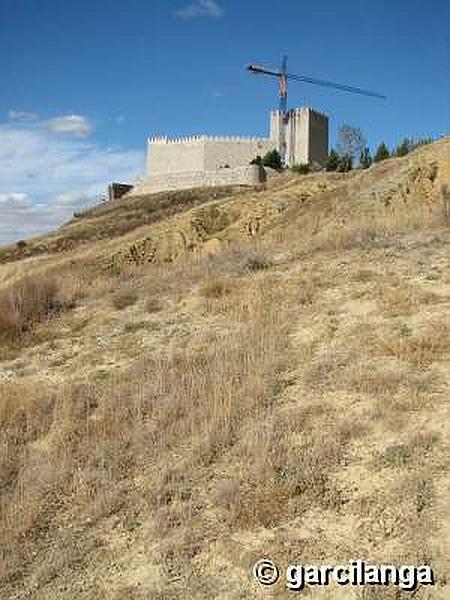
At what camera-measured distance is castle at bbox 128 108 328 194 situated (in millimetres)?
75812

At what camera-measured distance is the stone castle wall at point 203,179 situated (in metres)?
59.5

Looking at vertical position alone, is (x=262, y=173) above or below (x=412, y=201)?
above

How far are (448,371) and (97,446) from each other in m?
3.26

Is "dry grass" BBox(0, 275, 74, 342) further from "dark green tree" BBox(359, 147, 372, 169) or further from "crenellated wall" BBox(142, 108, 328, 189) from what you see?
"crenellated wall" BBox(142, 108, 328, 189)

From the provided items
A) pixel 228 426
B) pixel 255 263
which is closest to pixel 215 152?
pixel 255 263

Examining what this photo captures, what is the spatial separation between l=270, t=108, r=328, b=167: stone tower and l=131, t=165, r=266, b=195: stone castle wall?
51.5ft

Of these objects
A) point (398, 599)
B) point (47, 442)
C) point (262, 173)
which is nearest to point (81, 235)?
point (262, 173)

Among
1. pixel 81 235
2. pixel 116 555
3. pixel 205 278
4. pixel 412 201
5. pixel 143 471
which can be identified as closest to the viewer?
pixel 116 555

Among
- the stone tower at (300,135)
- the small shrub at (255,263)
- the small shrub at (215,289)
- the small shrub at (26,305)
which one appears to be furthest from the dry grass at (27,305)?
the stone tower at (300,135)

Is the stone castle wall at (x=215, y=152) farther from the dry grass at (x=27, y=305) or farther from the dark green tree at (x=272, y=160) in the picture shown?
the dry grass at (x=27, y=305)

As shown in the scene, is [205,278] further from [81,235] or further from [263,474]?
[81,235]

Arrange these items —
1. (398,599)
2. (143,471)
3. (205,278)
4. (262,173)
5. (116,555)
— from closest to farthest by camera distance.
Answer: (398,599) → (116,555) → (143,471) → (205,278) → (262,173)

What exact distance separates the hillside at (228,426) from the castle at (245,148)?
198 ft

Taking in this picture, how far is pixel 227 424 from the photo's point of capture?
6.50m
